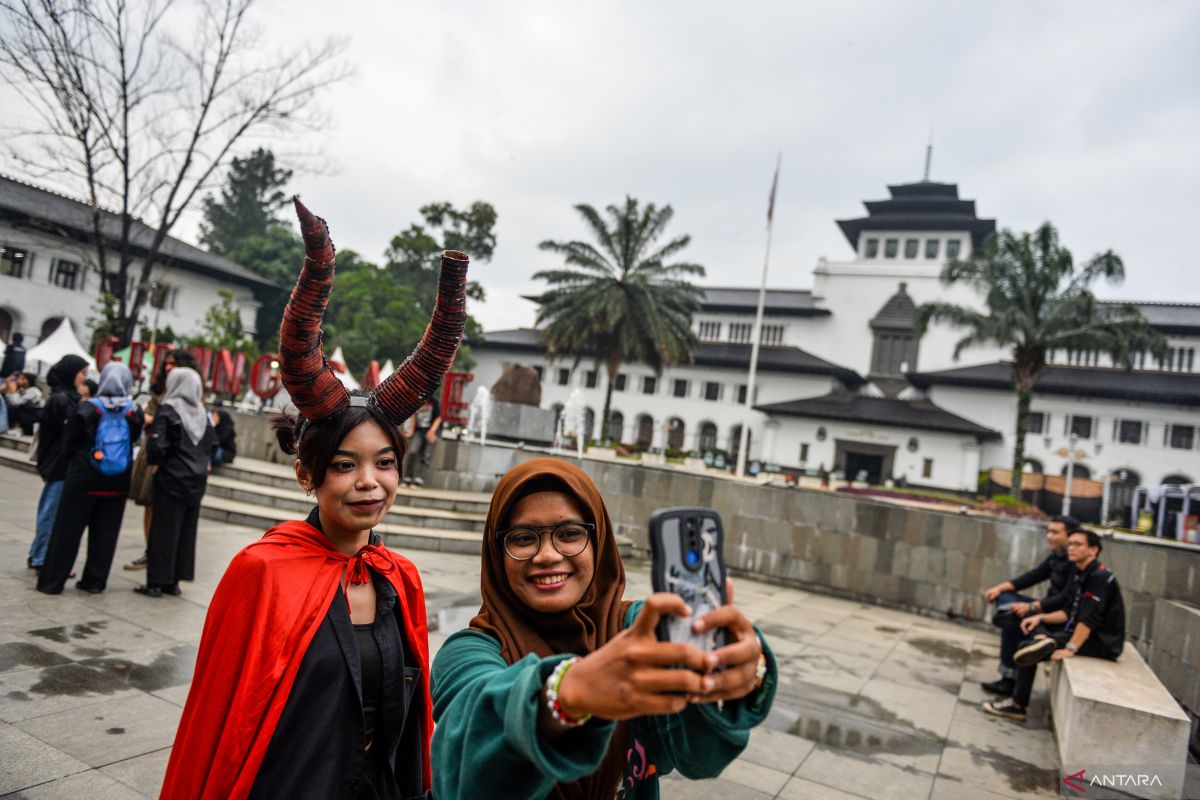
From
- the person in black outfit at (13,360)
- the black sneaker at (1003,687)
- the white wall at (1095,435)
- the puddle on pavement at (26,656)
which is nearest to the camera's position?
the puddle on pavement at (26,656)

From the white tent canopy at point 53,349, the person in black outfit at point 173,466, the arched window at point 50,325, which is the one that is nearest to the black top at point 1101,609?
the person in black outfit at point 173,466

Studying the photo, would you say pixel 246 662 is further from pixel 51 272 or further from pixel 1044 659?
pixel 51 272

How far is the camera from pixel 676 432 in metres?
48.8

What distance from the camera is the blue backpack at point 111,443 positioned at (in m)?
5.53

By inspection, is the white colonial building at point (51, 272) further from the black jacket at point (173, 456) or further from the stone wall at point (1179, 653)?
the stone wall at point (1179, 653)

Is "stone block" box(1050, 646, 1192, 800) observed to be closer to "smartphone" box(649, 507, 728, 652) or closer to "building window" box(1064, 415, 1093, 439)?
"smartphone" box(649, 507, 728, 652)

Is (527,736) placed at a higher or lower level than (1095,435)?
lower

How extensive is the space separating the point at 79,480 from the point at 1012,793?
21.5ft

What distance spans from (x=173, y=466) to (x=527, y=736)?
579 centimetres

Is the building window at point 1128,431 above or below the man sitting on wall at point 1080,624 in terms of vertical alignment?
above

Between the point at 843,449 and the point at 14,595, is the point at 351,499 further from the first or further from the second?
the point at 843,449

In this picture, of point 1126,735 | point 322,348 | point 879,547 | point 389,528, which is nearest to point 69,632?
point 322,348

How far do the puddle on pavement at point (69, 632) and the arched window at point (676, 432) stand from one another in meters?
44.2

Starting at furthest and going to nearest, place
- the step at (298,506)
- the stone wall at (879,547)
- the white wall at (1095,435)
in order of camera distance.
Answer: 1. the white wall at (1095,435)
2. the step at (298,506)
3. the stone wall at (879,547)
